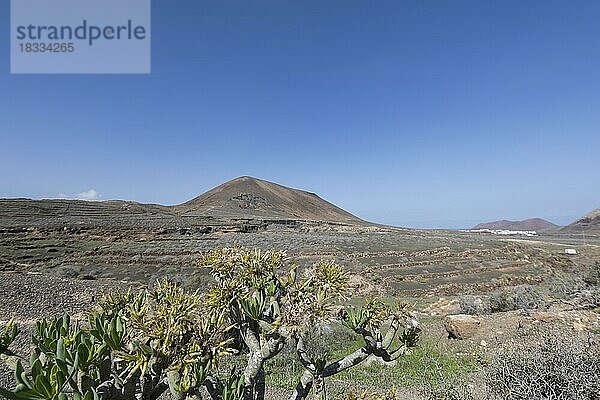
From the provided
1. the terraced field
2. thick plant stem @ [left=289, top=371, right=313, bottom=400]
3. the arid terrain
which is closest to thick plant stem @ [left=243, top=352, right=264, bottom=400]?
thick plant stem @ [left=289, top=371, right=313, bottom=400]

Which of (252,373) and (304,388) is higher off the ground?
(252,373)

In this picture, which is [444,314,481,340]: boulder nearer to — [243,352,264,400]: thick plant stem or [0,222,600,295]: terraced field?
[243,352,264,400]: thick plant stem

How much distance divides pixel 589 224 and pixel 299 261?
261 ft

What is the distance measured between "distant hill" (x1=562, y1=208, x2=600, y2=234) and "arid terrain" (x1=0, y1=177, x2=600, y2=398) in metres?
43.3

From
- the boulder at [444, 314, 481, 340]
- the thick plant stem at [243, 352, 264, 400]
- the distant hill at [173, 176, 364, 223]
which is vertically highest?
the distant hill at [173, 176, 364, 223]

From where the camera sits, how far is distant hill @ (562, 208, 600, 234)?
70.5 meters

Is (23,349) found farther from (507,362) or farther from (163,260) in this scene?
(163,260)

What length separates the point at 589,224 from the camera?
242ft

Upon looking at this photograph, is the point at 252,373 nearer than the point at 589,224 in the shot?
Yes

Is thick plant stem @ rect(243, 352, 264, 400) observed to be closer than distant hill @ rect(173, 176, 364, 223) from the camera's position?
Yes

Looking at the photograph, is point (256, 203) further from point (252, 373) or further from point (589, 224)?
point (589, 224)

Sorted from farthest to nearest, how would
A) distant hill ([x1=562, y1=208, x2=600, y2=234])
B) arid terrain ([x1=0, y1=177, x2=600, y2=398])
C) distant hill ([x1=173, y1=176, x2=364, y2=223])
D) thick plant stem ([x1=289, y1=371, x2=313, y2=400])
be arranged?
distant hill ([x1=562, y1=208, x2=600, y2=234]) < distant hill ([x1=173, y1=176, x2=364, y2=223]) < arid terrain ([x1=0, y1=177, x2=600, y2=398]) < thick plant stem ([x1=289, y1=371, x2=313, y2=400])

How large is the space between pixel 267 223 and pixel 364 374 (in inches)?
1495

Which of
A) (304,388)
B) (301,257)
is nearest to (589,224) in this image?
(301,257)
